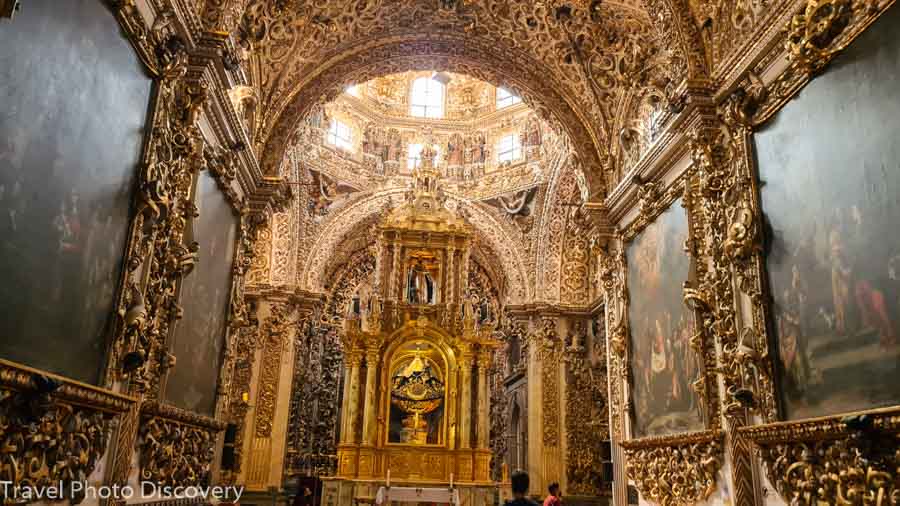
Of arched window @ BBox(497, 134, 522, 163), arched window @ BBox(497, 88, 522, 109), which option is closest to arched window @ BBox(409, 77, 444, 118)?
arched window @ BBox(497, 88, 522, 109)

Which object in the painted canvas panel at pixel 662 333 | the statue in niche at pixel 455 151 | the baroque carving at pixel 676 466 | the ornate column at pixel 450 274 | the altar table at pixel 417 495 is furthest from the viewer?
the statue in niche at pixel 455 151

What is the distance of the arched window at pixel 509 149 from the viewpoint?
65.3 feet

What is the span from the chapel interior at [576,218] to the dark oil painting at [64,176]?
0.02m

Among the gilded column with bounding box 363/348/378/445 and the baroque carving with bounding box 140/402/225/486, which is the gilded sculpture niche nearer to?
the gilded column with bounding box 363/348/378/445

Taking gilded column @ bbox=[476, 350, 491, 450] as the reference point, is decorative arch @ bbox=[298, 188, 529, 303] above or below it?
above

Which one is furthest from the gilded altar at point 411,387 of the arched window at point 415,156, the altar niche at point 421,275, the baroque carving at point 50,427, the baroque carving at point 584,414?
the baroque carving at point 50,427

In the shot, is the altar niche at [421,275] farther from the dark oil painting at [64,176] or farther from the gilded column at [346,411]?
the dark oil painting at [64,176]

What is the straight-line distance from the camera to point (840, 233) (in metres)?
5.31

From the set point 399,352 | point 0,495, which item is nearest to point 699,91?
point 0,495

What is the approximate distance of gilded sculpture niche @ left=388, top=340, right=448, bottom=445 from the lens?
1667 centimetres

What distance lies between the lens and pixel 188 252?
6.76 meters

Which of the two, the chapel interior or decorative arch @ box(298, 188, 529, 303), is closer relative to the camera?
the chapel interior

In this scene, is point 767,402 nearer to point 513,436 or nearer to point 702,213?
point 702,213

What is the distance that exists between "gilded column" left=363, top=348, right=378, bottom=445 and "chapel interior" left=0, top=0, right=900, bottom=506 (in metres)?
0.05
